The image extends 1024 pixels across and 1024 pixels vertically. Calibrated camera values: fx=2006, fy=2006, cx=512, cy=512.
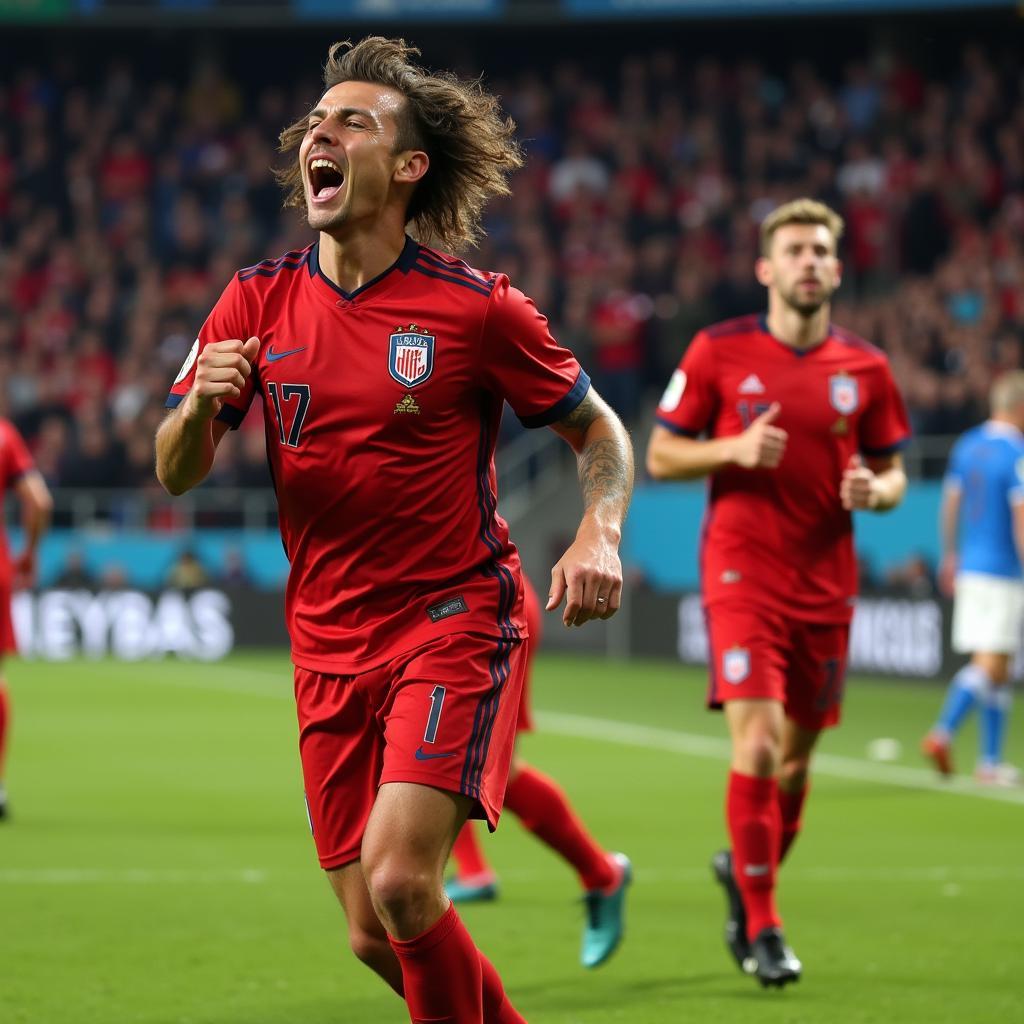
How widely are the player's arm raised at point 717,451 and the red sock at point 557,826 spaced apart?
1188 millimetres

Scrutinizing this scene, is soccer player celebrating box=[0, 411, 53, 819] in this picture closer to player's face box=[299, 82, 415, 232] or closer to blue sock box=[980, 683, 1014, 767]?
blue sock box=[980, 683, 1014, 767]

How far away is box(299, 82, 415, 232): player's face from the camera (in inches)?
175

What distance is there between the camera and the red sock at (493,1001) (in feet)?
14.3

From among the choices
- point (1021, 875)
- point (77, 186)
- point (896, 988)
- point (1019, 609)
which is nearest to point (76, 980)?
point (896, 988)

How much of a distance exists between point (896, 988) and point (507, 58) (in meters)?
27.5

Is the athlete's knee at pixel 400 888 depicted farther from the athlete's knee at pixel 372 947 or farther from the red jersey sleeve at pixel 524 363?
the red jersey sleeve at pixel 524 363

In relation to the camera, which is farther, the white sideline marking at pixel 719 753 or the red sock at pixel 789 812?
the white sideline marking at pixel 719 753

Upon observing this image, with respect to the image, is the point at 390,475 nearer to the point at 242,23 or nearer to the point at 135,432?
the point at 135,432

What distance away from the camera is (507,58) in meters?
32.5

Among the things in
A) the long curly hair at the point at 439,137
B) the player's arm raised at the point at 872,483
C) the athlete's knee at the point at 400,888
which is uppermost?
the long curly hair at the point at 439,137

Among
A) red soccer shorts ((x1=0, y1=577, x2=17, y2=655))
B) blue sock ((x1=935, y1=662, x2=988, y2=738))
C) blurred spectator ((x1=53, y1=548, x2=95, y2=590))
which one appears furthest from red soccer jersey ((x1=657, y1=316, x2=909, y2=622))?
blurred spectator ((x1=53, y1=548, x2=95, y2=590))

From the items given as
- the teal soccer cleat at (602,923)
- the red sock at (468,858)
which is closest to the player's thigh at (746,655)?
the teal soccer cleat at (602,923)

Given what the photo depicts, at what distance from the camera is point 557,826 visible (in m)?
6.98

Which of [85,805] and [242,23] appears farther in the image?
[242,23]
